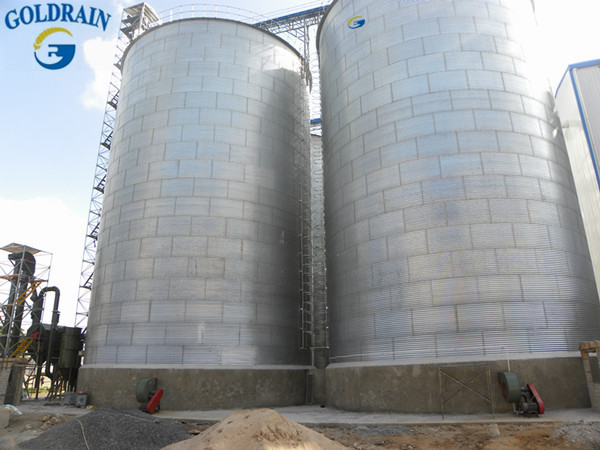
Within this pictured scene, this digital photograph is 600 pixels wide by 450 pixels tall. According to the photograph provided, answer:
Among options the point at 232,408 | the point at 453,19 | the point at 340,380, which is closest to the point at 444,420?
the point at 340,380

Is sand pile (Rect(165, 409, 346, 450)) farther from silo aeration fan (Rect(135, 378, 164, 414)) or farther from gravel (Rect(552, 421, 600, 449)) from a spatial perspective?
silo aeration fan (Rect(135, 378, 164, 414))

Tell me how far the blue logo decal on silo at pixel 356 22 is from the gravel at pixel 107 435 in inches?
741

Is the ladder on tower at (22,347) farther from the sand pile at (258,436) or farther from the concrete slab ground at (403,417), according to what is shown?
the sand pile at (258,436)

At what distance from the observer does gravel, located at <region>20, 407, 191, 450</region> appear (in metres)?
12.5

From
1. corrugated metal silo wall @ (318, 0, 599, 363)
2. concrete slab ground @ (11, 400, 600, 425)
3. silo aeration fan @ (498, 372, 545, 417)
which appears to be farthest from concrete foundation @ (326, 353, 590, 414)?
corrugated metal silo wall @ (318, 0, 599, 363)

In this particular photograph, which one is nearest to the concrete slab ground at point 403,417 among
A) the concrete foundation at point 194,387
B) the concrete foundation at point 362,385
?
the concrete foundation at point 362,385

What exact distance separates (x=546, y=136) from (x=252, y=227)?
13.3 m

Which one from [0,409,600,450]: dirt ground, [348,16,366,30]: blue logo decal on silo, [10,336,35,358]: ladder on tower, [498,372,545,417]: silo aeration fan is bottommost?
[0,409,600,450]: dirt ground

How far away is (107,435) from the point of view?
13.1m

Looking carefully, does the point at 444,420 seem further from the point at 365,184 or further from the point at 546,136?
the point at 546,136

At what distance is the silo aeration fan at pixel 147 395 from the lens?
18.4 m

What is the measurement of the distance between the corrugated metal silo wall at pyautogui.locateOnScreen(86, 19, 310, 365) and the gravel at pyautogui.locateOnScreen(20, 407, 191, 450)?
590 centimetres

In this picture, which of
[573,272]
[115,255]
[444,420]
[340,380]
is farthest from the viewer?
[115,255]

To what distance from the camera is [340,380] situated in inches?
737
